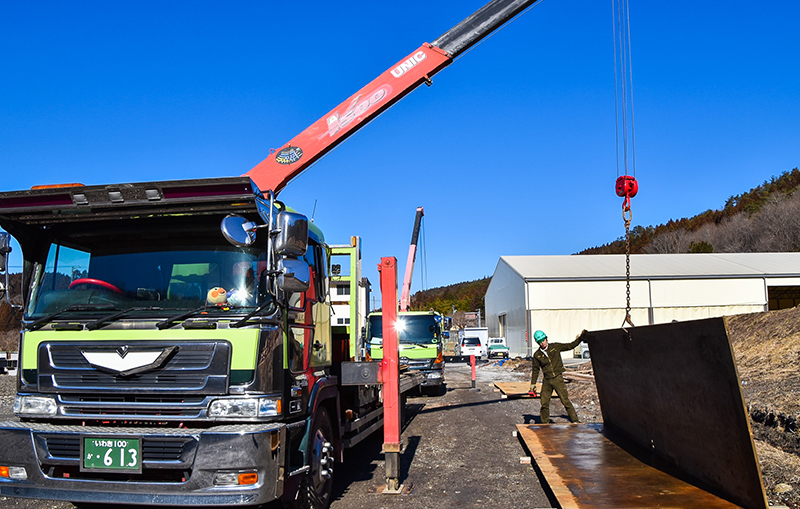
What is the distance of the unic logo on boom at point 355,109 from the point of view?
28.7 feet

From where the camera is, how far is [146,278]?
463 centimetres

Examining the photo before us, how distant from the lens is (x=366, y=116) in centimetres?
888

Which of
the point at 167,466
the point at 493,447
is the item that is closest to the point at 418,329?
the point at 493,447

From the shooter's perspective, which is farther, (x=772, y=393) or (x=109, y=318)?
(x=772, y=393)

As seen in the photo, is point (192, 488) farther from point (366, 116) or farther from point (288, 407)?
point (366, 116)

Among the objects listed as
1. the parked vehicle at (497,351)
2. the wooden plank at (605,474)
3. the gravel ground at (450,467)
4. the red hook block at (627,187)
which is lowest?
the parked vehicle at (497,351)

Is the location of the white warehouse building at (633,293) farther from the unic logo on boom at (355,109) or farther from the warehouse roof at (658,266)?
the unic logo on boom at (355,109)

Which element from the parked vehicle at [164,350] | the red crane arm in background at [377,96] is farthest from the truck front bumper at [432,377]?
the parked vehicle at [164,350]

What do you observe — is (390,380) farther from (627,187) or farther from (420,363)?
(420,363)

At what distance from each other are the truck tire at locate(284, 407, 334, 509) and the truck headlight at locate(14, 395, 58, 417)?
1.89 metres

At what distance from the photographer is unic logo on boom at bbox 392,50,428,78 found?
363 inches

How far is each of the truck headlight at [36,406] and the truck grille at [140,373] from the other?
8 centimetres

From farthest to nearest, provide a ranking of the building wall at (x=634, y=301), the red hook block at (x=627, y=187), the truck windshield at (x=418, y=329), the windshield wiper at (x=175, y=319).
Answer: the building wall at (x=634, y=301), the truck windshield at (x=418, y=329), the red hook block at (x=627, y=187), the windshield wiper at (x=175, y=319)

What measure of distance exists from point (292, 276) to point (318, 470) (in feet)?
6.02
